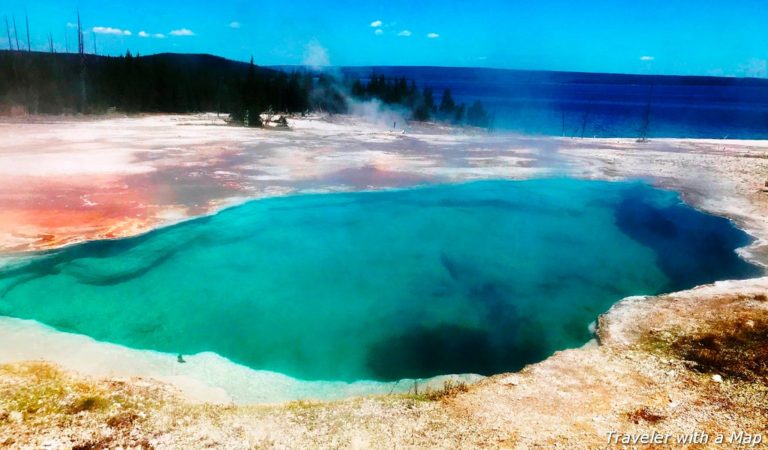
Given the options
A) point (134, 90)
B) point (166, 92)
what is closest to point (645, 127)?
point (166, 92)

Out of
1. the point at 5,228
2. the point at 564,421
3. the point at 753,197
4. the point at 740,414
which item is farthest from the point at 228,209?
the point at 753,197

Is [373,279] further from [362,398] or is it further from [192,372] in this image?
[362,398]

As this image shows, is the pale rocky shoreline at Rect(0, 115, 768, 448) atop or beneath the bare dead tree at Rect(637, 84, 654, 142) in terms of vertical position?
beneath

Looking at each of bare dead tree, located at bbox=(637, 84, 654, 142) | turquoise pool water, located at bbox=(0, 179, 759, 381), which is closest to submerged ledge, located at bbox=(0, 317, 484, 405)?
turquoise pool water, located at bbox=(0, 179, 759, 381)

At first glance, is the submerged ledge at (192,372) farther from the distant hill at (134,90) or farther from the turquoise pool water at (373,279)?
the distant hill at (134,90)

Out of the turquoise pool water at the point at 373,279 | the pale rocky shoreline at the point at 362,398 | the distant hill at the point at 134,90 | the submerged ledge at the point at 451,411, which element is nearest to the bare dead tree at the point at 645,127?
the pale rocky shoreline at the point at 362,398

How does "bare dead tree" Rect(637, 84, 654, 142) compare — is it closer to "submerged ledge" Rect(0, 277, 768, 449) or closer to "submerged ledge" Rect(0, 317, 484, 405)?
"submerged ledge" Rect(0, 277, 768, 449)
